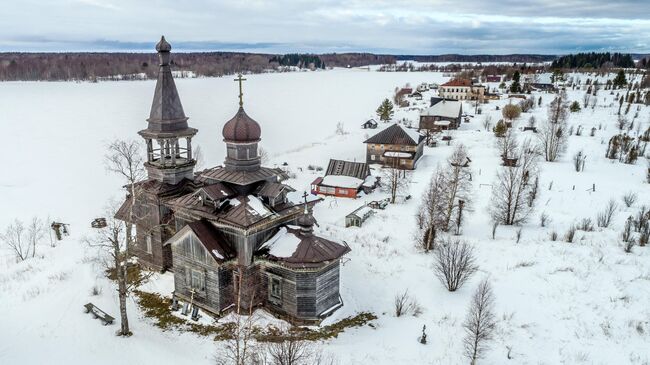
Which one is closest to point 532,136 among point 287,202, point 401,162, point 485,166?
point 485,166

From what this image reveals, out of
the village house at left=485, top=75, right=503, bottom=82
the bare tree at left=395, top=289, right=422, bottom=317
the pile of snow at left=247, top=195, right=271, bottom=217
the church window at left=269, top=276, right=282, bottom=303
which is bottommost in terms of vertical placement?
the bare tree at left=395, top=289, right=422, bottom=317

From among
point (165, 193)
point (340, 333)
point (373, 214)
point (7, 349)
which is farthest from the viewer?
point (373, 214)

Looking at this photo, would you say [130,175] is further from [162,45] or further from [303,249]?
[303,249]

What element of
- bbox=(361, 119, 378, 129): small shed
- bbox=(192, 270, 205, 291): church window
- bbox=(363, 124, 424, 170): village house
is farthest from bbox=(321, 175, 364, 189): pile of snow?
bbox=(361, 119, 378, 129): small shed

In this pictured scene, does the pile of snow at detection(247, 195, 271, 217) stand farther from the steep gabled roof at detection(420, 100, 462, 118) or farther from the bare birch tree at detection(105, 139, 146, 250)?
the steep gabled roof at detection(420, 100, 462, 118)

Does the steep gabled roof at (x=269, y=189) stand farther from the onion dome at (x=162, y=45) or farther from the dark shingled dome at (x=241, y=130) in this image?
the onion dome at (x=162, y=45)

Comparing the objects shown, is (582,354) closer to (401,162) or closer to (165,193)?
(165,193)

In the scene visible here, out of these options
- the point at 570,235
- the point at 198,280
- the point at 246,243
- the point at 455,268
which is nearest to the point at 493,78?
the point at 570,235
